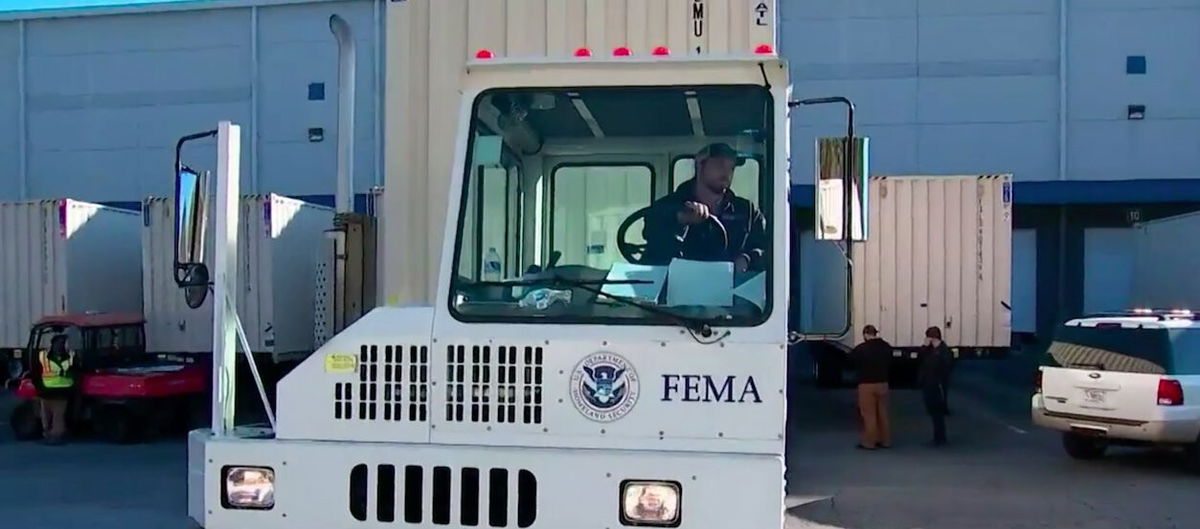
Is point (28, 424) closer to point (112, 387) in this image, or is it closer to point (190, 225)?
point (112, 387)

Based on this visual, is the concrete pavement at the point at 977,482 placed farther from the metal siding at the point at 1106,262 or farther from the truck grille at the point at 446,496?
the metal siding at the point at 1106,262

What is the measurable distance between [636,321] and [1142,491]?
8.84 metres

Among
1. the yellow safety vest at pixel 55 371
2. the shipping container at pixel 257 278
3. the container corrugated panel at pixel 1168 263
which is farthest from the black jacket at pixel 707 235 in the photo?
the container corrugated panel at pixel 1168 263

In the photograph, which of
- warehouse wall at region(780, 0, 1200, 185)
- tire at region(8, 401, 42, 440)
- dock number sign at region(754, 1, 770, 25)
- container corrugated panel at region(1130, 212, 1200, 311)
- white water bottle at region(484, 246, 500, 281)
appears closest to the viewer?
white water bottle at region(484, 246, 500, 281)

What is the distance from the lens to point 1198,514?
9.47 m

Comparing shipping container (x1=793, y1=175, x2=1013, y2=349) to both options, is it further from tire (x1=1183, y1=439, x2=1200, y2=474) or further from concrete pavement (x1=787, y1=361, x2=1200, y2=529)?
tire (x1=1183, y1=439, x2=1200, y2=474)

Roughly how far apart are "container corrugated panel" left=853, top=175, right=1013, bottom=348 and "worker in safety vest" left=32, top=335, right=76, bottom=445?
10.3 metres

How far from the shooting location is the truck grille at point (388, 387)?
367 cm

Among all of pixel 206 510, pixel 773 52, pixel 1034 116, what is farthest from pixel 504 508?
pixel 1034 116

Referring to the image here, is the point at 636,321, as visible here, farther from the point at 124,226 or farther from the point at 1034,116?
the point at 1034,116

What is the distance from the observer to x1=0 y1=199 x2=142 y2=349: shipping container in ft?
52.6

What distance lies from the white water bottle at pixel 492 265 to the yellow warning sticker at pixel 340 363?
53cm

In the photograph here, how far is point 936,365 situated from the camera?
539 inches

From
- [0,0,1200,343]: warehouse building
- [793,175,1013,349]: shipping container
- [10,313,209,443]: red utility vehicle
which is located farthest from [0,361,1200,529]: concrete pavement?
[0,0,1200,343]: warehouse building
